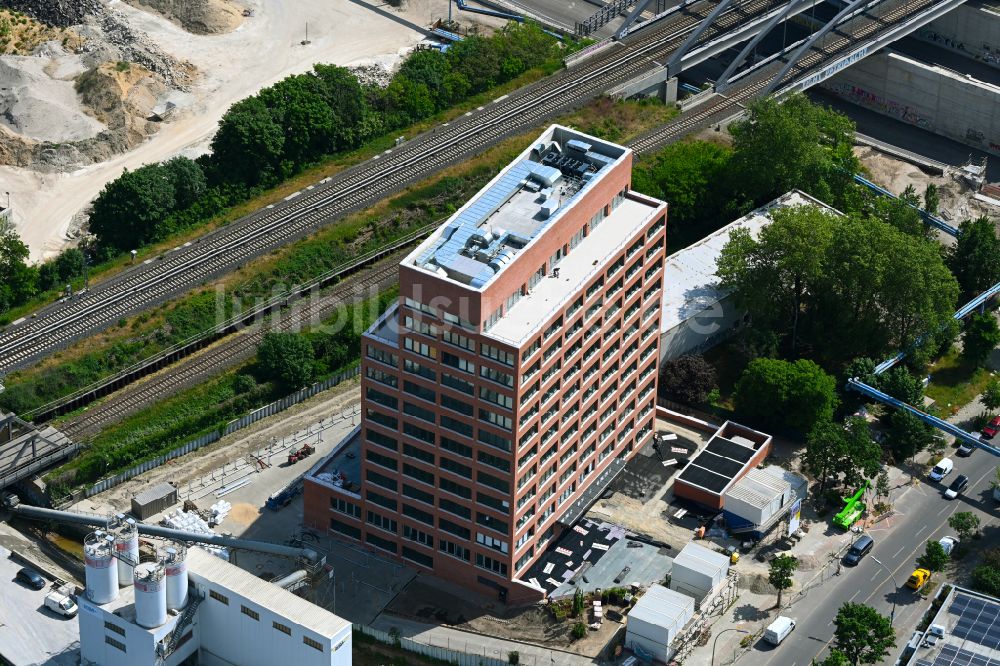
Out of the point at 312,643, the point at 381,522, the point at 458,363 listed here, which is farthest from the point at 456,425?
the point at 312,643

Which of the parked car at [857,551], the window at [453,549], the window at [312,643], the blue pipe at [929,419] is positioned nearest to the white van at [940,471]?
the blue pipe at [929,419]

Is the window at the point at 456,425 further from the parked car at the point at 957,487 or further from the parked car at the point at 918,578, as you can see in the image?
the parked car at the point at 957,487

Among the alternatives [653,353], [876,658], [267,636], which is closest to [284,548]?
[267,636]

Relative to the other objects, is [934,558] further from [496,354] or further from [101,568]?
[101,568]

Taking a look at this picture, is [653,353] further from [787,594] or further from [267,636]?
[267,636]

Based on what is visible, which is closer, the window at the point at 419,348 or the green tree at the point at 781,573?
the window at the point at 419,348

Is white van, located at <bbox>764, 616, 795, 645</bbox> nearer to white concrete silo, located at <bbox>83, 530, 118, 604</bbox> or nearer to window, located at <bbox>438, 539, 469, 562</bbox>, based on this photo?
window, located at <bbox>438, 539, 469, 562</bbox>

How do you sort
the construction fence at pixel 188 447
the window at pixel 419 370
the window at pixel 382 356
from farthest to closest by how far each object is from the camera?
1. the construction fence at pixel 188 447
2. the window at pixel 382 356
3. the window at pixel 419 370
